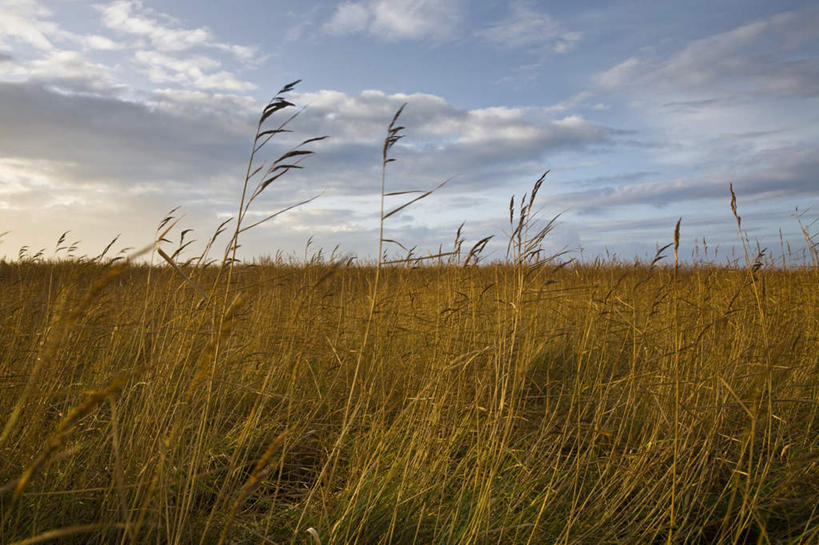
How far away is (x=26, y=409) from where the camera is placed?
2217 mm

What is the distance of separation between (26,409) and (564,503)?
2396 millimetres

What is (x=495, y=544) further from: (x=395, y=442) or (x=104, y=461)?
(x=104, y=461)

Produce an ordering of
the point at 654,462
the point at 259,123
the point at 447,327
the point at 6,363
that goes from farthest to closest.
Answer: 1. the point at 447,327
2. the point at 6,363
3. the point at 654,462
4. the point at 259,123

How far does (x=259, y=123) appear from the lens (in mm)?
1810

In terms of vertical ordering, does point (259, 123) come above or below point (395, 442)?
above

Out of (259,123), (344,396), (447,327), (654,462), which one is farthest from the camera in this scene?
(344,396)

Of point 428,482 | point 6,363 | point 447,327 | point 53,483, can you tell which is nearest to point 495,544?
point 428,482

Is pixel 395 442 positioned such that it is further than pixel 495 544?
Yes

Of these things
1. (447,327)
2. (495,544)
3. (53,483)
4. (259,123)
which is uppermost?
(259,123)

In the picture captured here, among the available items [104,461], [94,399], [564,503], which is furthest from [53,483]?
[564,503]

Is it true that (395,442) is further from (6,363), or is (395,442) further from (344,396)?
(6,363)

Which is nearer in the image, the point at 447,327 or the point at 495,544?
the point at 495,544

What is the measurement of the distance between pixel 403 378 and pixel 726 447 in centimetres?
201

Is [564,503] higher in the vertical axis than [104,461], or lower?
lower
